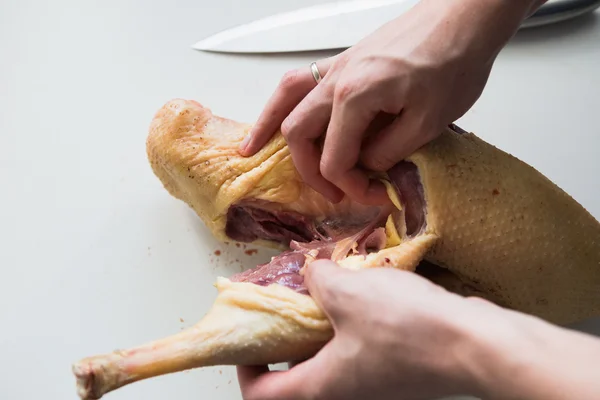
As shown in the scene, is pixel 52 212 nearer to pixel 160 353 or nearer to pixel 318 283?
pixel 160 353

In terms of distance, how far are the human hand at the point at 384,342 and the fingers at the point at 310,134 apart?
1.36 feet

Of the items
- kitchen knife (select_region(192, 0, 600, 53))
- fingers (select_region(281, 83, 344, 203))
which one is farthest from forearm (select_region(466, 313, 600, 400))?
kitchen knife (select_region(192, 0, 600, 53))

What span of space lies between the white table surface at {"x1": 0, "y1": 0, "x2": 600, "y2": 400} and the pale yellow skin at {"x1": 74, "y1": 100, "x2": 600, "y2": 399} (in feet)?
1.19

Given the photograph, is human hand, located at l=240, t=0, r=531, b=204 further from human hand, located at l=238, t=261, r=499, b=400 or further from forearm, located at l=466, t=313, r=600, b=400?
forearm, located at l=466, t=313, r=600, b=400

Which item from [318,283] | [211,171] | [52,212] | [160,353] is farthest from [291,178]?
[52,212]

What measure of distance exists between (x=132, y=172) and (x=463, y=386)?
144 centimetres

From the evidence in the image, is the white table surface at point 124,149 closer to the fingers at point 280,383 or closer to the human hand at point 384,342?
the fingers at point 280,383

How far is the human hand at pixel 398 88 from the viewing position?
1.26m

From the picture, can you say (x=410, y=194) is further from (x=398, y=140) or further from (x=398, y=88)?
(x=398, y=88)

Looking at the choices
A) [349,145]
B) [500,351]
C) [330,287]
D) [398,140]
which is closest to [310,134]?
[349,145]

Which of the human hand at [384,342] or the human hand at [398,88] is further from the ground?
the human hand at [398,88]

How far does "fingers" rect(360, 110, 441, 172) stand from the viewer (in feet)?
4.41

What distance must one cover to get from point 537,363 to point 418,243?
0.54 metres

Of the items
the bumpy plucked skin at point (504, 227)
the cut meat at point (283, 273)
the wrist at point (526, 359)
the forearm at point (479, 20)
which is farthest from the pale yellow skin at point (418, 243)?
the wrist at point (526, 359)
